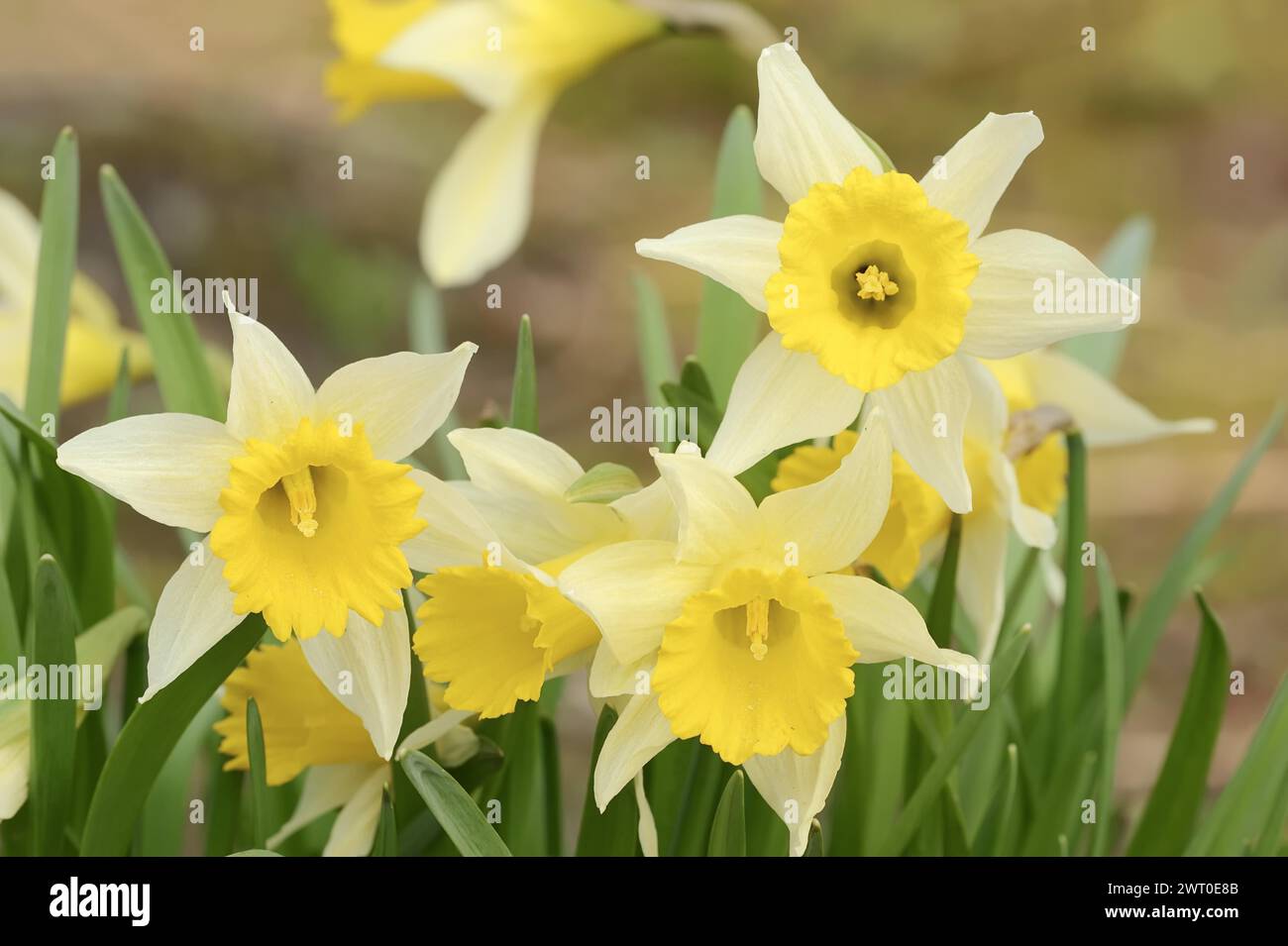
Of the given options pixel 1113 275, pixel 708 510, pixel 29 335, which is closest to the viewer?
pixel 708 510

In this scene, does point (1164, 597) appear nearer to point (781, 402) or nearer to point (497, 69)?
point (781, 402)

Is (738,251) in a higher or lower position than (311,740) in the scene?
higher

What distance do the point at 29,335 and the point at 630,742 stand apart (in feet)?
1.92

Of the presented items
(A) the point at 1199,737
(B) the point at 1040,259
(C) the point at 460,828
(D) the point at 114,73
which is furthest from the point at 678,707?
(D) the point at 114,73

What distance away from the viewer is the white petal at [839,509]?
585 millimetres

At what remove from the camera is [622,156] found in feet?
11.4

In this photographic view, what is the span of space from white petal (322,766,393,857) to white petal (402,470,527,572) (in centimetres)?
18

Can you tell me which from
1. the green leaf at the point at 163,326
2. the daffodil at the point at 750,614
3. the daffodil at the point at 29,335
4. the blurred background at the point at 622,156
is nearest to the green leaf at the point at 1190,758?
the daffodil at the point at 750,614

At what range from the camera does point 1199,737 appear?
0.79 metres

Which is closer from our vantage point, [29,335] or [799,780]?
[799,780]

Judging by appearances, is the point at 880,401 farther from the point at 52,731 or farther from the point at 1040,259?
the point at 52,731

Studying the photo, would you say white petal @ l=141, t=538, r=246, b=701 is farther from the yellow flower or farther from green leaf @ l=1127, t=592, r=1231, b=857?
green leaf @ l=1127, t=592, r=1231, b=857

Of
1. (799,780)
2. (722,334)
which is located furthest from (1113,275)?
(799,780)

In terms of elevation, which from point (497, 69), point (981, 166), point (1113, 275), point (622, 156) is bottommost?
point (981, 166)
